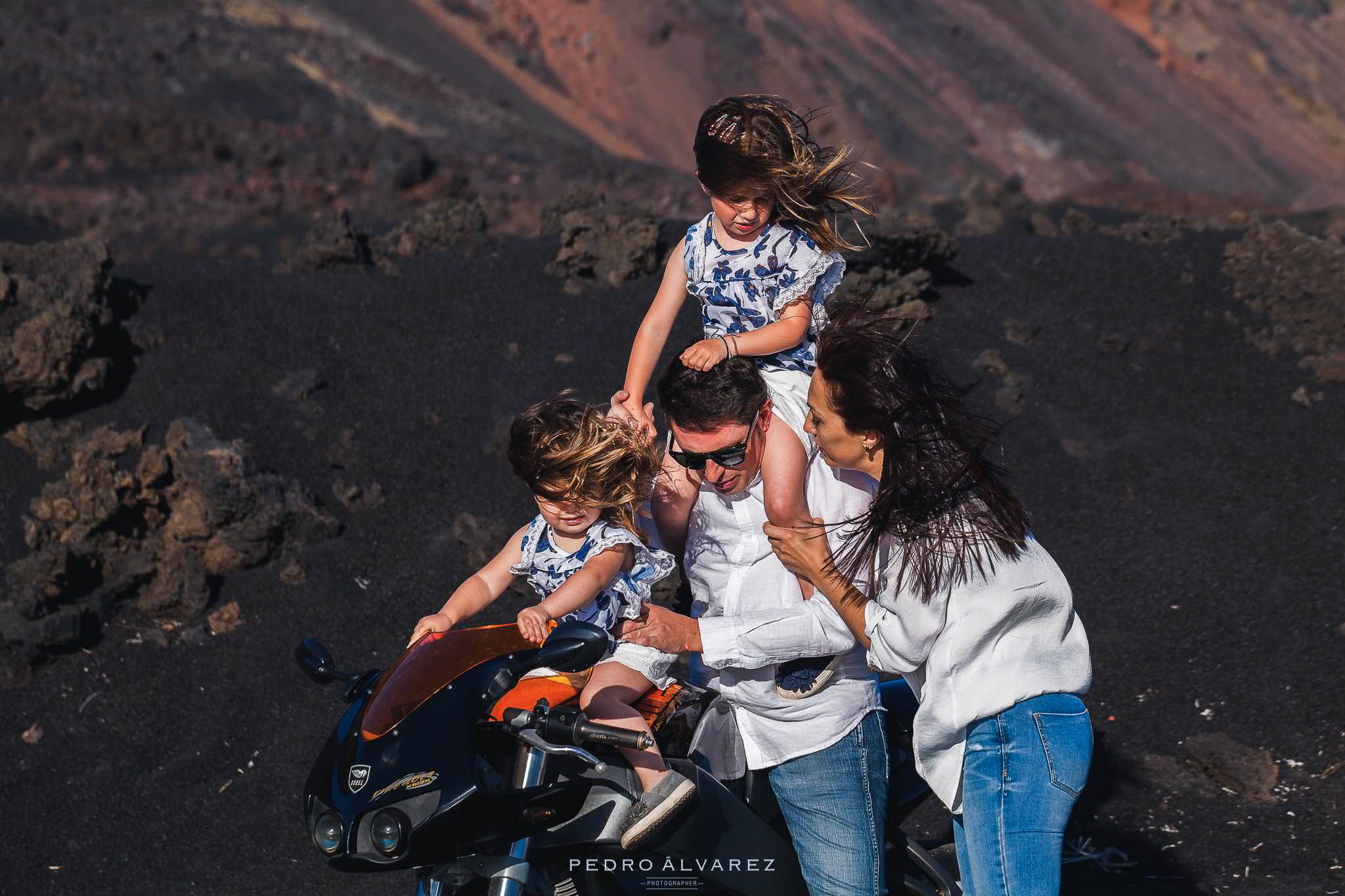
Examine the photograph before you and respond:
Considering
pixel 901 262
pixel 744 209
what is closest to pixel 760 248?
pixel 744 209

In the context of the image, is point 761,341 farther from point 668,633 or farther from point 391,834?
point 391,834

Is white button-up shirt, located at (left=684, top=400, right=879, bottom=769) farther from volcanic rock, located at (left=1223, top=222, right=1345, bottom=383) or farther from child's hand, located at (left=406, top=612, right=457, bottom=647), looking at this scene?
volcanic rock, located at (left=1223, top=222, right=1345, bottom=383)

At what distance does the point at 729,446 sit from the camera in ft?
9.08

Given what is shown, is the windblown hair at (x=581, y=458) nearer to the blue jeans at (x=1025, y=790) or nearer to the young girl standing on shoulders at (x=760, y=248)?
the young girl standing on shoulders at (x=760, y=248)

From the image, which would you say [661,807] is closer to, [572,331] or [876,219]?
[572,331]

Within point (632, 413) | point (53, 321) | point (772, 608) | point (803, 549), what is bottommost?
point (53, 321)

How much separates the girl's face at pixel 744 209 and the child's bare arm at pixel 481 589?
1.12m

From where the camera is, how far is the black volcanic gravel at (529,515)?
455 cm

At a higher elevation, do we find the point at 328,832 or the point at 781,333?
the point at 781,333

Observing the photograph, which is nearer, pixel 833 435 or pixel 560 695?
pixel 833 435

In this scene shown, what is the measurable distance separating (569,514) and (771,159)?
1199 mm

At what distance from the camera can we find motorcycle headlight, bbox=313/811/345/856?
7.05ft

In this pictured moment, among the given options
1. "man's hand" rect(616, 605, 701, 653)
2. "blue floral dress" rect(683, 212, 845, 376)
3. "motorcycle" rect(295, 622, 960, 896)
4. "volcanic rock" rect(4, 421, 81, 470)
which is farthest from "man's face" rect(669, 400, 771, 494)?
"volcanic rock" rect(4, 421, 81, 470)

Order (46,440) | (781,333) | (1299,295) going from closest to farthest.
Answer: (781,333) < (46,440) < (1299,295)
